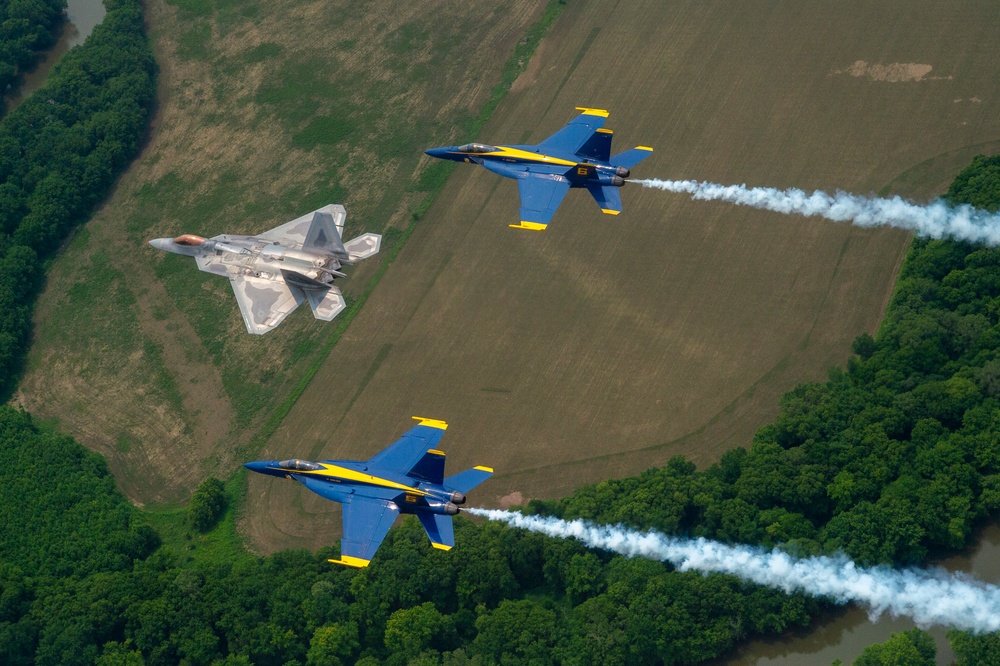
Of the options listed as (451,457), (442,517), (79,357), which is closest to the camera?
(442,517)

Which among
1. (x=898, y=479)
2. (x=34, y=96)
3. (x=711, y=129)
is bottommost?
(x=898, y=479)

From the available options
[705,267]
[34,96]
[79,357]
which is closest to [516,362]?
[705,267]

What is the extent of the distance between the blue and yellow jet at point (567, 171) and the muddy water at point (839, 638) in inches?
1278

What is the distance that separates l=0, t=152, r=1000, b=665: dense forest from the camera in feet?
330

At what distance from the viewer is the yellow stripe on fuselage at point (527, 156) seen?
373 feet

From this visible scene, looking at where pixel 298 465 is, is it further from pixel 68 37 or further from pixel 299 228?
pixel 68 37

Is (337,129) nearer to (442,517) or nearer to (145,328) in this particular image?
(145,328)

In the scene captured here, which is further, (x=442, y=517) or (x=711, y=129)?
(x=711, y=129)

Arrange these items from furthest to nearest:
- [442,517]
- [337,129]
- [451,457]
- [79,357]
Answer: [337,129]
[79,357]
[451,457]
[442,517]

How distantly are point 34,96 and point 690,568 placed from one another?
76647 millimetres

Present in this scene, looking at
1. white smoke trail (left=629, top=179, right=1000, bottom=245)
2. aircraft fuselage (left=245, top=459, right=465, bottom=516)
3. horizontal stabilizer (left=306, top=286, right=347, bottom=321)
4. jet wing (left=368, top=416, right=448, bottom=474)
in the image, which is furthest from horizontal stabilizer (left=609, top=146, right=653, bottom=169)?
aircraft fuselage (left=245, top=459, right=465, bottom=516)

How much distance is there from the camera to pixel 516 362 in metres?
119

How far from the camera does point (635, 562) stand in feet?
338

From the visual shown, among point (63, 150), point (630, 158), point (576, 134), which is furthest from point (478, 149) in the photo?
point (63, 150)
